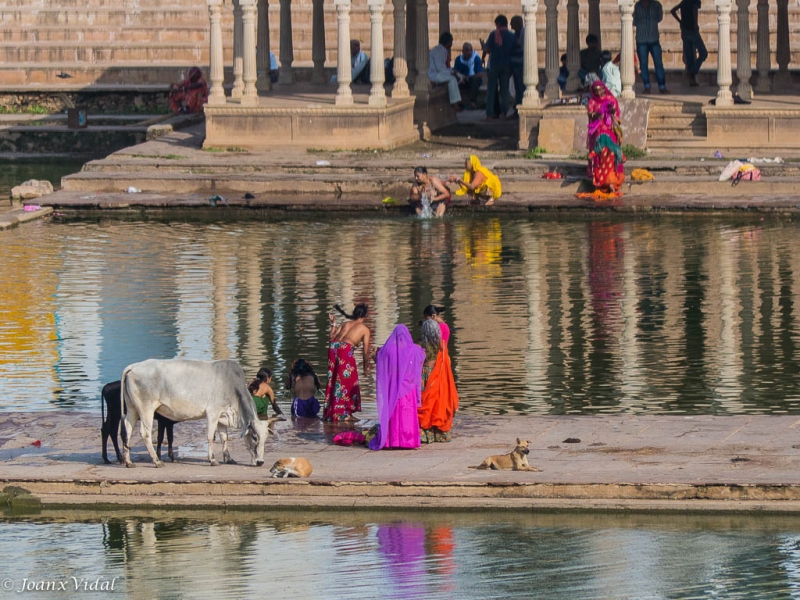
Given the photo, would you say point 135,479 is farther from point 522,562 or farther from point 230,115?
point 230,115

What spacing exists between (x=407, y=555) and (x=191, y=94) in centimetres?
2408

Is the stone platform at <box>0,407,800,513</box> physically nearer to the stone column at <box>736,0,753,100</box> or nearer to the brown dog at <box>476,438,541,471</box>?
the brown dog at <box>476,438,541,471</box>

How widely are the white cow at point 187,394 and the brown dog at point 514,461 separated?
1478mm

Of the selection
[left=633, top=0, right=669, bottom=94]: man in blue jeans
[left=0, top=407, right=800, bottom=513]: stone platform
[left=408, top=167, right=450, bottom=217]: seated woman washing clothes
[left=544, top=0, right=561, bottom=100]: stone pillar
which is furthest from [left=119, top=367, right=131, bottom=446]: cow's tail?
[left=633, top=0, right=669, bottom=94]: man in blue jeans

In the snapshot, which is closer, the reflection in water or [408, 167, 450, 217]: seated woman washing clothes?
the reflection in water

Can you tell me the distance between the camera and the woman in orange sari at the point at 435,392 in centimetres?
1241

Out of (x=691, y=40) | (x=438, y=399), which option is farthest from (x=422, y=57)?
(x=438, y=399)

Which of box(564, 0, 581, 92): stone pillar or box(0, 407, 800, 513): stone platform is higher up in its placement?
box(564, 0, 581, 92): stone pillar

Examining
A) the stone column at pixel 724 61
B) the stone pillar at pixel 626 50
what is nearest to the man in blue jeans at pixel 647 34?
the stone pillar at pixel 626 50

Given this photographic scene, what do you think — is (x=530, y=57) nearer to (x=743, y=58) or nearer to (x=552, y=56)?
(x=552, y=56)

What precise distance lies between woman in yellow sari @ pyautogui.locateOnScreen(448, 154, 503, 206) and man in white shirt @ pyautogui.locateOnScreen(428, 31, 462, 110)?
7614 mm

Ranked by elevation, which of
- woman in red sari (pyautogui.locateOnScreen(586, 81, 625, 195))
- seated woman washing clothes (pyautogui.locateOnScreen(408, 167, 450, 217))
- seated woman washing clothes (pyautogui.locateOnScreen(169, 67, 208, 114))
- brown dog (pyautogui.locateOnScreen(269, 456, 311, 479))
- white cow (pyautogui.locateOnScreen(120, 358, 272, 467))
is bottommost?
brown dog (pyautogui.locateOnScreen(269, 456, 311, 479))

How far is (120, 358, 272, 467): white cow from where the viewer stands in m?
11.5

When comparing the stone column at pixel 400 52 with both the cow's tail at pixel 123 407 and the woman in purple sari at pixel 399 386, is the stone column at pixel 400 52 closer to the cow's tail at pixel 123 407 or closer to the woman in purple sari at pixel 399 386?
the woman in purple sari at pixel 399 386
